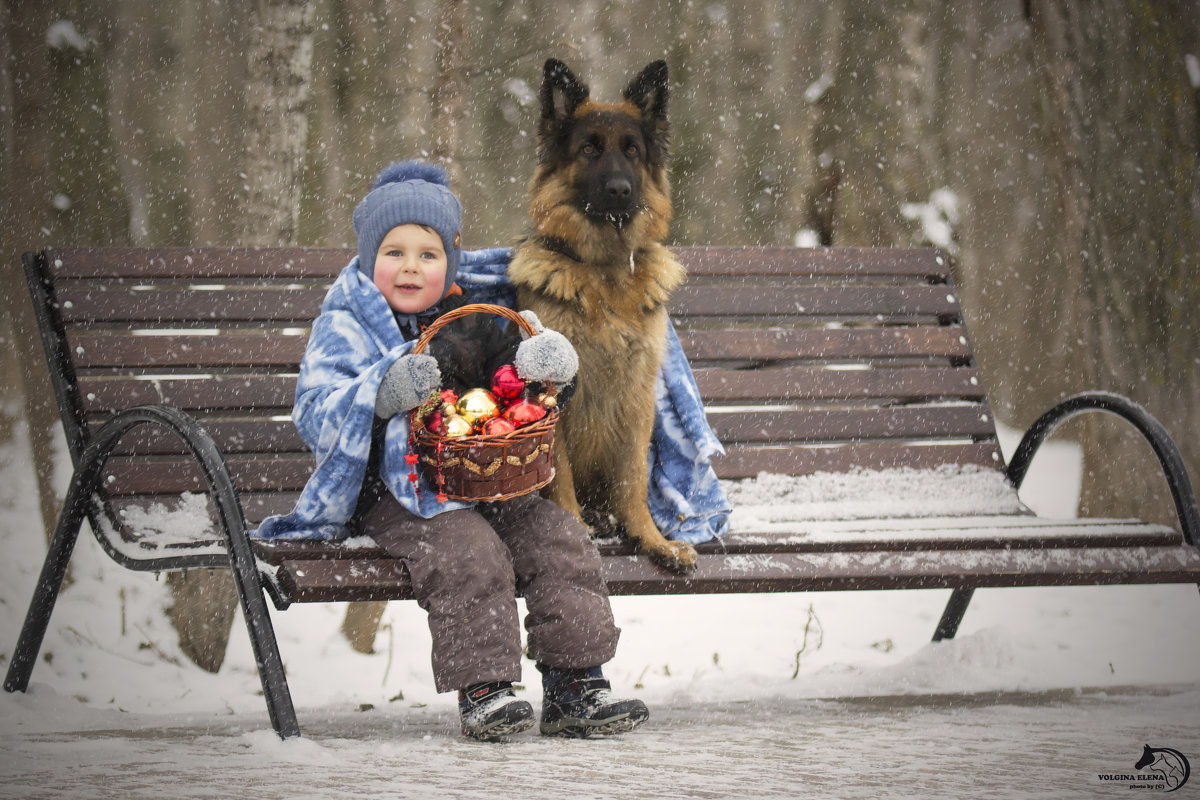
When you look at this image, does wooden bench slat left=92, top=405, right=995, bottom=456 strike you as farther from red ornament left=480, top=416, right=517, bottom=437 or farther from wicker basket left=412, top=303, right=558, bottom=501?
red ornament left=480, top=416, right=517, bottom=437

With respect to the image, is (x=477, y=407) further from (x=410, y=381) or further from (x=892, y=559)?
(x=892, y=559)

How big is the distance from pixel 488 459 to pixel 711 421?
160cm

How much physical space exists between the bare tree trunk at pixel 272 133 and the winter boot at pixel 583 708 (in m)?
2.21

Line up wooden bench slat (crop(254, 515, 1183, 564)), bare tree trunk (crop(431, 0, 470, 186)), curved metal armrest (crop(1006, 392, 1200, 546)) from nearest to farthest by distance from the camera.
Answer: wooden bench slat (crop(254, 515, 1183, 564)) < curved metal armrest (crop(1006, 392, 1200, 546)) < bare tree trunk (crop(431, 0, 470, 186))

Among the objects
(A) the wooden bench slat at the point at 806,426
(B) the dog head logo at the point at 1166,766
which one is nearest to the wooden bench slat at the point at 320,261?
(A) the wooden bench slat at the point at 806,426

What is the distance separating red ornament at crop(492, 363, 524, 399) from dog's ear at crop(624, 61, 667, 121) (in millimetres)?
1135

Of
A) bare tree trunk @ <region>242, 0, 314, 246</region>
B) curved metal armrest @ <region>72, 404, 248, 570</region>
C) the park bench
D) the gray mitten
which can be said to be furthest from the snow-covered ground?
bare tree trunk @ <region>242, 0, 314, 246</region>

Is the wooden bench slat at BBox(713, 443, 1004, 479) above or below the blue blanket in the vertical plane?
below

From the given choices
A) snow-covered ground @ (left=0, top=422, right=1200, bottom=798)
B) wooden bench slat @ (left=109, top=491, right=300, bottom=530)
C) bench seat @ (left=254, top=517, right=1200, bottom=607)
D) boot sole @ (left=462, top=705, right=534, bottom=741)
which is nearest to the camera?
snow-covered ground @ (left=0, top=422, right=1200, bottom=798)

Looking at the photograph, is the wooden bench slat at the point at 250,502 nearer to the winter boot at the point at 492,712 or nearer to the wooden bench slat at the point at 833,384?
the winter boot at the point at 492,712

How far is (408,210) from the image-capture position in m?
2.78

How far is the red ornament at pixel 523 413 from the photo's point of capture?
247 cm

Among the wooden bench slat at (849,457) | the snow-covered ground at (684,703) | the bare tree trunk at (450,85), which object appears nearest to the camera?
the snow-covered ground at (684,703)

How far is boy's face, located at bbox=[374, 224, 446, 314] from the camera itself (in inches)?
110
